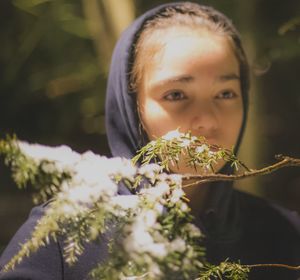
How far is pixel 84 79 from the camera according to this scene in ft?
9.47

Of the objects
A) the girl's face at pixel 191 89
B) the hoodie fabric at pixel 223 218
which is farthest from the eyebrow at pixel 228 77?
the hoodie fabric at pixel 223 218

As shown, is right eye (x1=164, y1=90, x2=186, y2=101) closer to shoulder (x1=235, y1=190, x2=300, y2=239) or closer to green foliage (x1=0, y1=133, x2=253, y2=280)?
green foliage (x1=0, y1=133, x2=253, y2=280)

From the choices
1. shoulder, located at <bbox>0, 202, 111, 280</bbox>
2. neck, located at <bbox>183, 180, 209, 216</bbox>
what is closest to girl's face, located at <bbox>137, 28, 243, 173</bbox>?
neck, located at <bbox>183, 180, 209, 216</bbox>

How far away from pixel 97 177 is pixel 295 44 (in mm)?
1524

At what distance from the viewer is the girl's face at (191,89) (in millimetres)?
1137

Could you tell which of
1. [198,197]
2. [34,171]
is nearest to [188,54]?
[198,197]

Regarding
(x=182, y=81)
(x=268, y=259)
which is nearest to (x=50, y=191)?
(x=182, y=81)

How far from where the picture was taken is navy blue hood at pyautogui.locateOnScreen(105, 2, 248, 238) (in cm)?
123

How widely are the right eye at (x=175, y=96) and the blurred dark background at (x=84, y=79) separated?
109 centimetres

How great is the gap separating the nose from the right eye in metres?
0.04

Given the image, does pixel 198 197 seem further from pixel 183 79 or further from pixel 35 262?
pixel 35 262

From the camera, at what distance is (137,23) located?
1.31m

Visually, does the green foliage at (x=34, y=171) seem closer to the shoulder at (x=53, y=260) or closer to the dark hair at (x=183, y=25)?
the shoulder at (x=53, y=260)

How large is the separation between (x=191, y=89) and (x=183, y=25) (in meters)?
0.19
